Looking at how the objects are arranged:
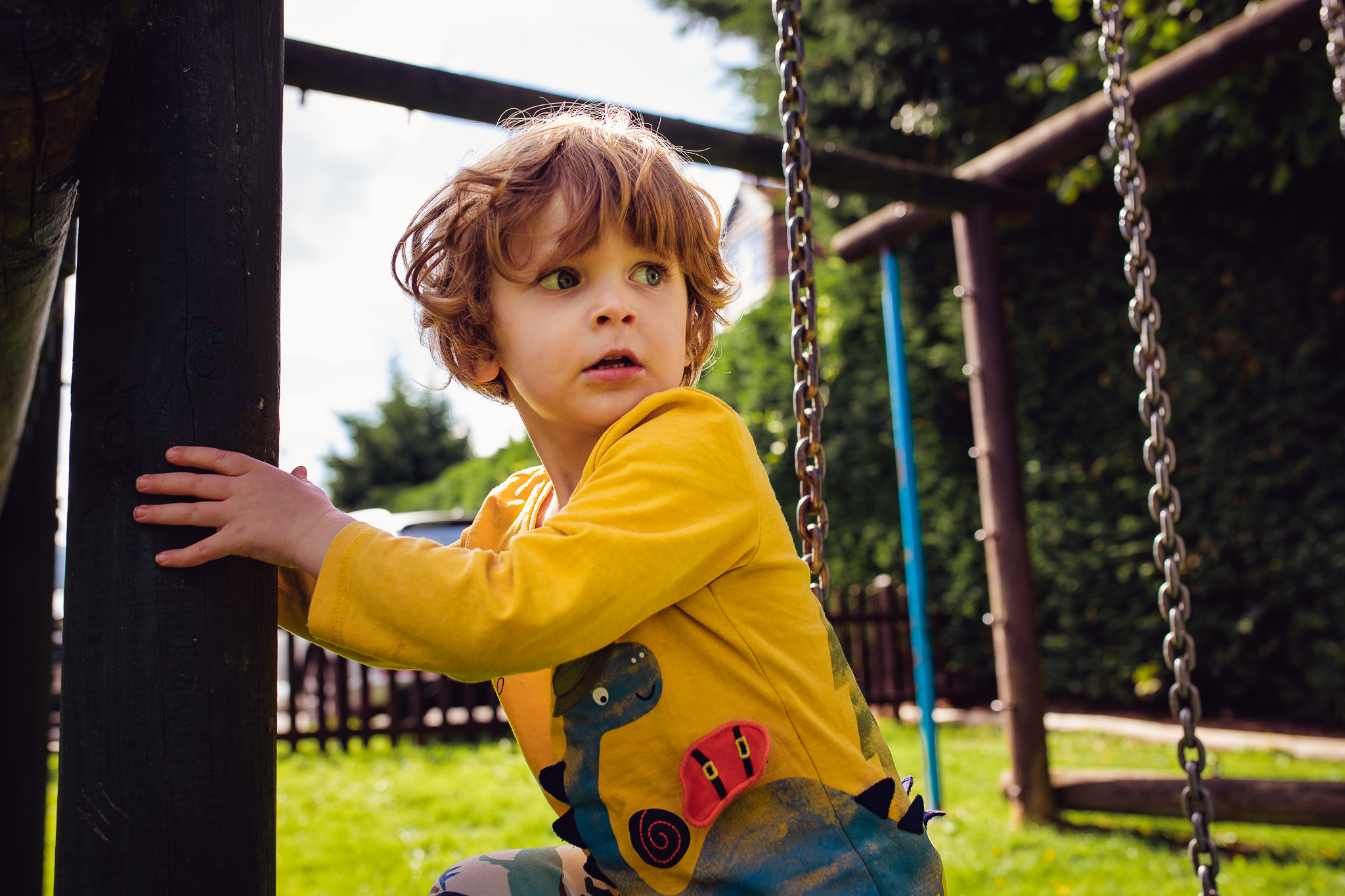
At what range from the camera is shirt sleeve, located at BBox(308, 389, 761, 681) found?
1.03 meters

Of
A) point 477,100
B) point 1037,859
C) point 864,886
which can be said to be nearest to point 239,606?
point 864,886

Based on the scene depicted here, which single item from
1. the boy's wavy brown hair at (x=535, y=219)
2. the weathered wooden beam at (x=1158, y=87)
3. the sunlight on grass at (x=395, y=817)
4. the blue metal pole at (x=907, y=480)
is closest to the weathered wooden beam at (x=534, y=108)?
the weathered wooden beam at (x=1158, y=87)

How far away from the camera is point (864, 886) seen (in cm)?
115

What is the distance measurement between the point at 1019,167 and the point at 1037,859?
302cm

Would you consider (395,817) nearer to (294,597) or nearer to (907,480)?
(907,480)

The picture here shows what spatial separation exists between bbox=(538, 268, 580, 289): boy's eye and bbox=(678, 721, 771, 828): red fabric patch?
2.05 ft

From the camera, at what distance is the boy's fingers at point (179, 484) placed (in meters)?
1.00

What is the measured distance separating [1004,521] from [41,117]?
406 cm

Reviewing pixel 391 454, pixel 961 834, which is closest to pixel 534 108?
pixel 961 834

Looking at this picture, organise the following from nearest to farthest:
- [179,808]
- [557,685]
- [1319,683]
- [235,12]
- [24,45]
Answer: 1. [24,45]
2. [179,808]
3. [235,12]
4. [557,685]
5. [1319,683]

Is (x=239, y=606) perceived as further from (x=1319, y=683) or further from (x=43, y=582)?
(x=1319, y=683)

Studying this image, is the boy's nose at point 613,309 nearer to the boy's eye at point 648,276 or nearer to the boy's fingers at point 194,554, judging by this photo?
the boy's eye at point 648,276

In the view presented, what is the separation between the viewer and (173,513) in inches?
39.4

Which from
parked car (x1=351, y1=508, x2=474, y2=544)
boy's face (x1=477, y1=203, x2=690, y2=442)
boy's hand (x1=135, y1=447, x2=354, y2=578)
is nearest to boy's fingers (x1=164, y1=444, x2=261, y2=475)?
boy's hand (x1=135, y1=447, x2=354, y2=578)
